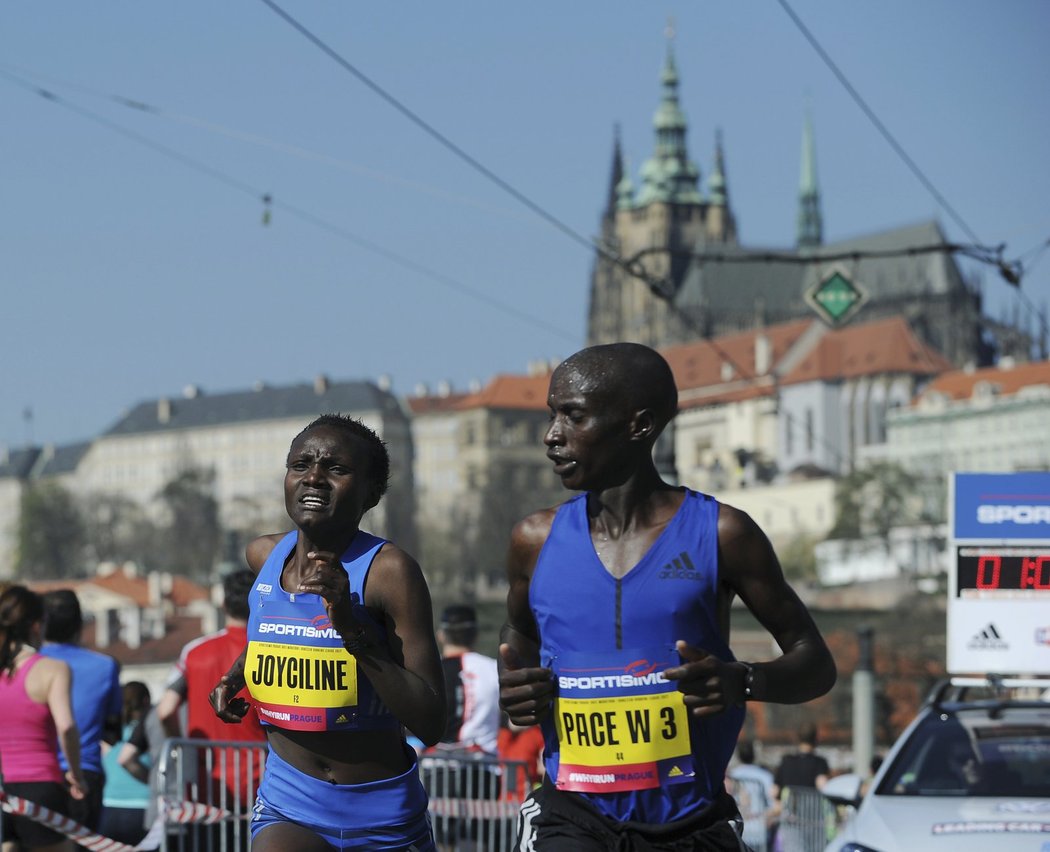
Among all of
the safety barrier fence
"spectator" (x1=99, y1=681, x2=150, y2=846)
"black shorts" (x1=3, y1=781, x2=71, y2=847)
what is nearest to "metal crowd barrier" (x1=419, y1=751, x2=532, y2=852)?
the safety barrier fence

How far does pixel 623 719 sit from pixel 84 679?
471cm

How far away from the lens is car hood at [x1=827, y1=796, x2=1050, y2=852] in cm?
888

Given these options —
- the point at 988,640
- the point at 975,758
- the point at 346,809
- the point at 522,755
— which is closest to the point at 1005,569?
the point at 988,640

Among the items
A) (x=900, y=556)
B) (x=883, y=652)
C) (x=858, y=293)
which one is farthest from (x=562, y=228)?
(x=900, y=556)

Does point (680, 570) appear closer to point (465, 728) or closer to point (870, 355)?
point (465, 728)

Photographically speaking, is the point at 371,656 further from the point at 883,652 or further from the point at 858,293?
the point at 883,652

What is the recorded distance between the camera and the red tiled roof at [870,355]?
577 feet

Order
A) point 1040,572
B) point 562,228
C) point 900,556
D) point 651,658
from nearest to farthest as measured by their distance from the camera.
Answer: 1. point 651,658
2. point 1040,572
3. point 562,228
4. point 900,556

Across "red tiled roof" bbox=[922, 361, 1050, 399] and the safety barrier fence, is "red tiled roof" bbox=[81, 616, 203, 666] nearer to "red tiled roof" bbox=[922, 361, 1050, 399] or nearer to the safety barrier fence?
"red tiled roof" bbox=[922, 361, 1050, 399]

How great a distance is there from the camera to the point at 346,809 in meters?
5.87

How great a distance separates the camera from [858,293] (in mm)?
31312

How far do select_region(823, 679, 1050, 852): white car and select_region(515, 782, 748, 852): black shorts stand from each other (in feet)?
11.6

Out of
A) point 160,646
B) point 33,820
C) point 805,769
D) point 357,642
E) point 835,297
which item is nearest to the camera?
point 357,642

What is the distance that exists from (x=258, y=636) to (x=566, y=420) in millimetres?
1029
